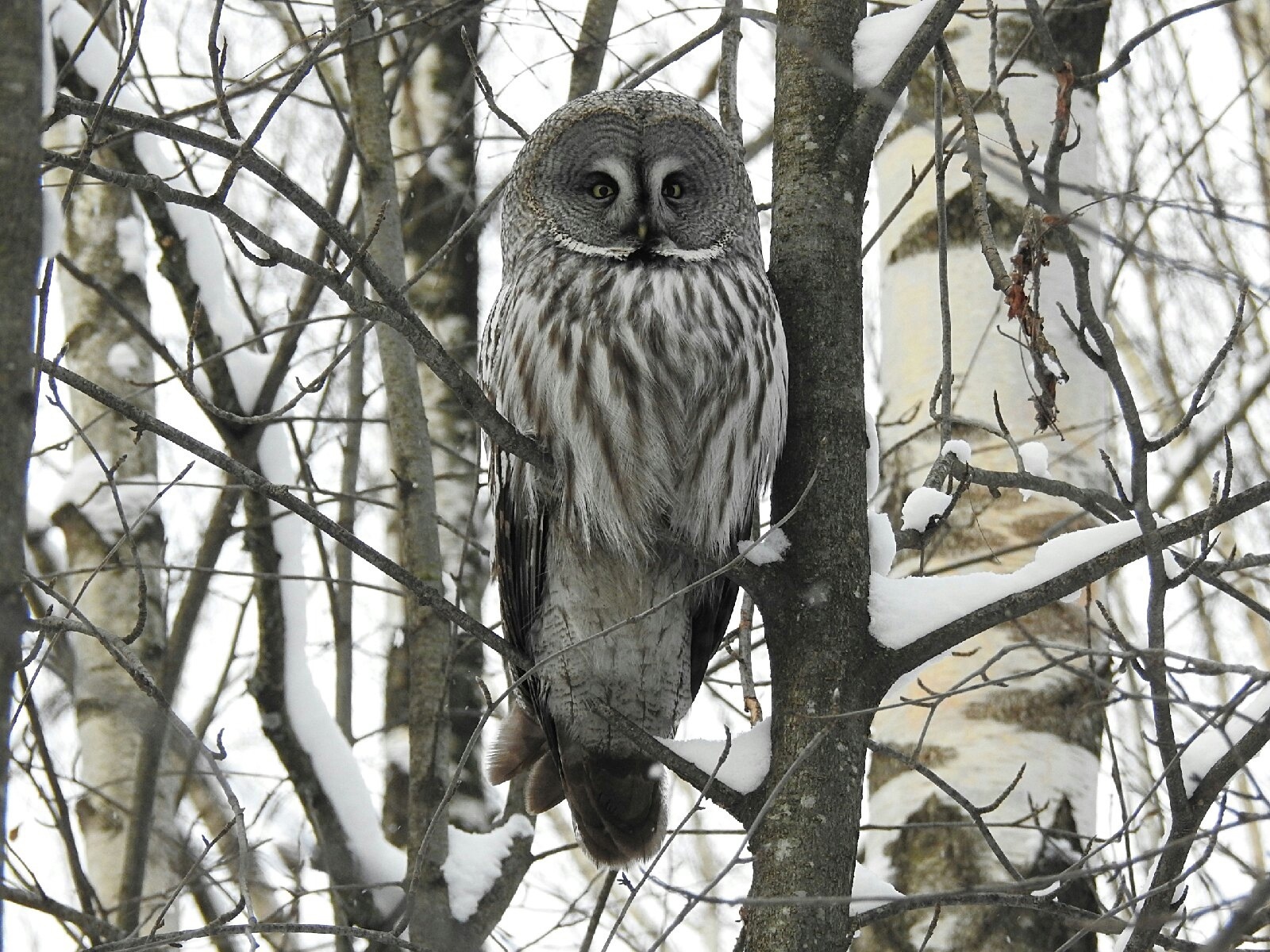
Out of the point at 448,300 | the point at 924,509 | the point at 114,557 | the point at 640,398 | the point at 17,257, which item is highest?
the point at 448,300

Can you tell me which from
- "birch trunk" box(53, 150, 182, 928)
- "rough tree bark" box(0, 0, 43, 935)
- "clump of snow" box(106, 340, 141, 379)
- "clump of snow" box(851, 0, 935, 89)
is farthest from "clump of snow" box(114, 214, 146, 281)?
"rough tree bark" box(0, 0, 43, 935)

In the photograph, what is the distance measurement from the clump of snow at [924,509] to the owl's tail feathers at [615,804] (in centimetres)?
88

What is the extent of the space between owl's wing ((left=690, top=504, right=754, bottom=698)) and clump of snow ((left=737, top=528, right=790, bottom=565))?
2.46 feet

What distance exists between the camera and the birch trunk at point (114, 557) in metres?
3.96

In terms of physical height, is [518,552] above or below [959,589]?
above

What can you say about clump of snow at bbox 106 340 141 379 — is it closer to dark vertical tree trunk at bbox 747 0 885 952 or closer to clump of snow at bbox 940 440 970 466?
dark vertical tree trunk at bbox 747 0 885 952

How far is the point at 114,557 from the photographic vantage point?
3943mm

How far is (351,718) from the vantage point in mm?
4992

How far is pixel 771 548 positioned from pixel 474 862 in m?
1.48

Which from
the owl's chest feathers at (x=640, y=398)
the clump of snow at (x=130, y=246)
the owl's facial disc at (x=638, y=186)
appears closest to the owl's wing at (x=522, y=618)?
the owl's chest feathers at (x=640, y=398)

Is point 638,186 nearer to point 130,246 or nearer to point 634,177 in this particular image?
point 634,177

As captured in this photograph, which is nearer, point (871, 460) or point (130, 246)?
point (871, 460)

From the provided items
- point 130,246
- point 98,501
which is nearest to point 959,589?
point 98,501

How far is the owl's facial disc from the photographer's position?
313 cm
